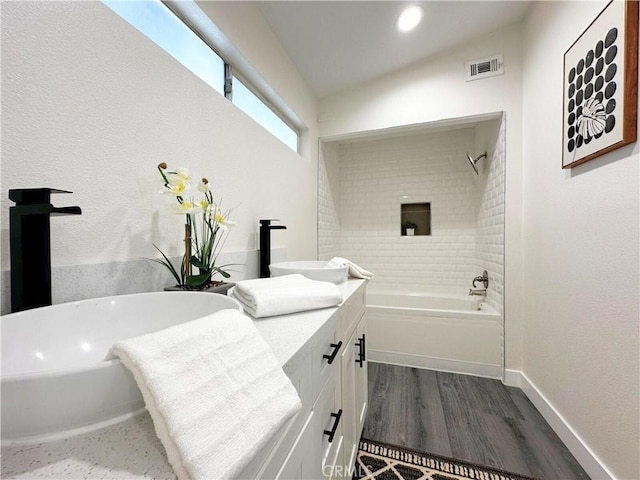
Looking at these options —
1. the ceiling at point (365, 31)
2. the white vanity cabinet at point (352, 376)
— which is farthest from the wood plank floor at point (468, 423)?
the ceiling at point (365, 31)

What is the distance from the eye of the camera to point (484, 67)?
7.37 ft

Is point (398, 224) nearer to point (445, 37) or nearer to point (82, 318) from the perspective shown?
point (445, 37)

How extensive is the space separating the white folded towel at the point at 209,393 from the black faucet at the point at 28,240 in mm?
418

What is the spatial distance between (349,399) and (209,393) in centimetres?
105

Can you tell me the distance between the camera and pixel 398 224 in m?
3.58

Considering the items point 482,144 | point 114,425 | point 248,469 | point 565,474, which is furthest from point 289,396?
point 482,144

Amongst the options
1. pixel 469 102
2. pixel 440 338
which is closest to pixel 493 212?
pixel 469 102

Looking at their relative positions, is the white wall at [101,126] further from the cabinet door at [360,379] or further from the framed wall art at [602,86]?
the framed wall art at [602,86]

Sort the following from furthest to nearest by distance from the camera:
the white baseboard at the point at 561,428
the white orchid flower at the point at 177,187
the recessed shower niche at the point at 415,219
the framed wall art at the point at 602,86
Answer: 1. the recessed shower niche at the point at 415,219
2. the white baseboard at the point at 561,428
3. the framed wall art at the point at 602,86
4. the white orchid flower at the point at 177,187

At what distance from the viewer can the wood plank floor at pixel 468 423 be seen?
146cm

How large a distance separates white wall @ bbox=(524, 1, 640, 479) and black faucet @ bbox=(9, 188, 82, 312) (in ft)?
6.16

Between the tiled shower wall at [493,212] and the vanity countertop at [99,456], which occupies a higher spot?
the tiled shower wall at [493,212]

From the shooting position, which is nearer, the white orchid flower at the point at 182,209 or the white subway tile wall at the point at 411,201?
the white orchid flower at the point at 182,209

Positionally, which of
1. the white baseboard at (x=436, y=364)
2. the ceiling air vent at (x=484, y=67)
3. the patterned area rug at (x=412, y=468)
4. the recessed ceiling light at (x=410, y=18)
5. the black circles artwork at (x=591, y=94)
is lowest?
the patterned area rug at (x=412, y=468)
